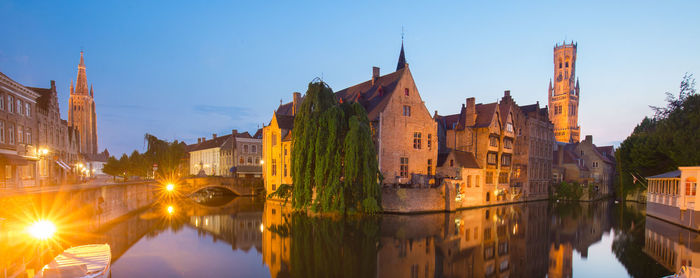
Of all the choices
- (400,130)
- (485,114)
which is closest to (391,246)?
(400,130)

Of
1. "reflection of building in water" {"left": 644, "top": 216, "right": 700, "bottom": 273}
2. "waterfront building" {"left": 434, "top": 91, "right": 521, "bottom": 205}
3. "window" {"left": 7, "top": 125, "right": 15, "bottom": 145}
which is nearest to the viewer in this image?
"reflection of building in water" {"left": 644, "top": 216, "right": 700, "bottom": 273}

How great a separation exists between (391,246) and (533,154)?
114ft

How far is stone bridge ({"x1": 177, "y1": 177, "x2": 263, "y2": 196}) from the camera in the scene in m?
48.2

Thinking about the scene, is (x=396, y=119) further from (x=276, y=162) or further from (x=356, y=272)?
(x=356, y=272)

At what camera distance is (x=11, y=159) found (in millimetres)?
24109

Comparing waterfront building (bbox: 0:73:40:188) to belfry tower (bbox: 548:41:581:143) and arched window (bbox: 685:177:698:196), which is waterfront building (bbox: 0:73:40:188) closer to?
arched window (bbox: 685:177:698:196)

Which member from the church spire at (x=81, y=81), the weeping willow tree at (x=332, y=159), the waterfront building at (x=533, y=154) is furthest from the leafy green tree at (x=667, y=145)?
the church spire at (x=81, y=81)

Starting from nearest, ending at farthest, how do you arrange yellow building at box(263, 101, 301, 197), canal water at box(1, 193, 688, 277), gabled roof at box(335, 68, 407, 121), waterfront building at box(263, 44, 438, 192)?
canal water at box(1, 193, 688, 277), waterfront building at box(263, 44, 438, 192), gabled roof at box(335, 68, 407, 121), yellow building at box(263, 101, 301, 197)

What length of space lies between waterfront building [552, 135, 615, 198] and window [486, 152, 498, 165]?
55.2ft

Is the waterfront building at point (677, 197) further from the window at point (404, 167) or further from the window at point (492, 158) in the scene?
the window at point (404, 167)

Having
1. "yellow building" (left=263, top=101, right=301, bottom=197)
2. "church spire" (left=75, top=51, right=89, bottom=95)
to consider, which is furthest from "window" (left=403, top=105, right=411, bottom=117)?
"church spire" (left=75, top=51, right=89, bottom=95)

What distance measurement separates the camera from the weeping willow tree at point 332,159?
27672 millimetres

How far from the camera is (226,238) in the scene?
23.2m

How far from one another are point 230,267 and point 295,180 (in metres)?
12.2
